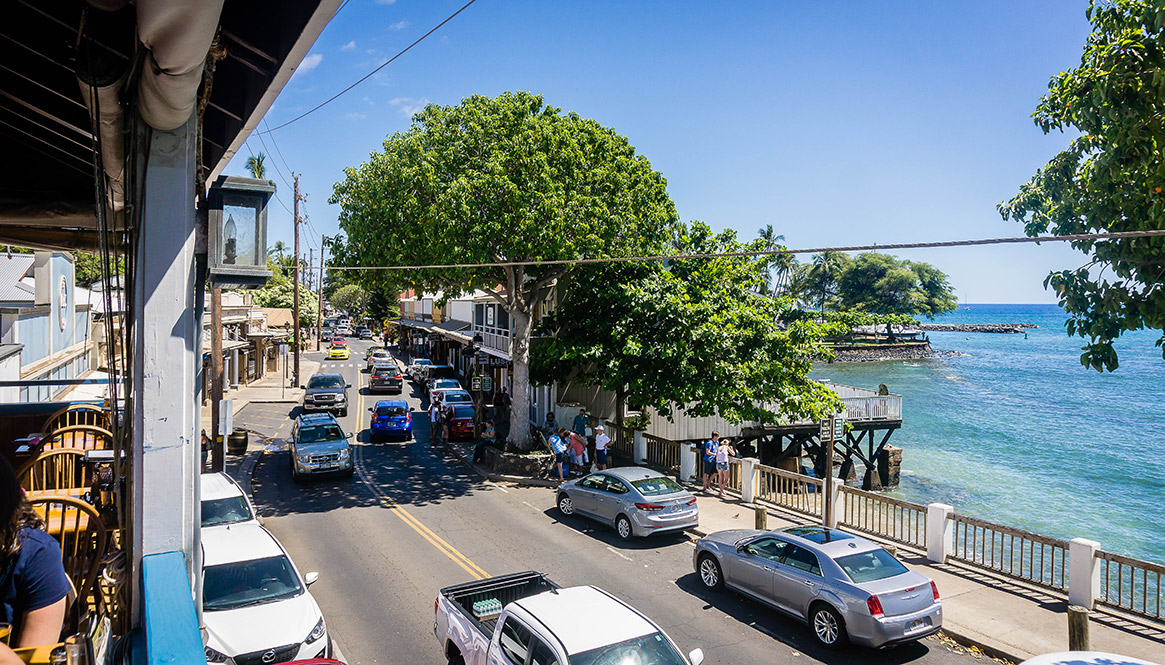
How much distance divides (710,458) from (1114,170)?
11714 mm

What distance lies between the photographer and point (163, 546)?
171 inches

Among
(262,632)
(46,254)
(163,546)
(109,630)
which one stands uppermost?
(46,254)

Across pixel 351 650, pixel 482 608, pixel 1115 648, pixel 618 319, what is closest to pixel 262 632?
pixel 351 650

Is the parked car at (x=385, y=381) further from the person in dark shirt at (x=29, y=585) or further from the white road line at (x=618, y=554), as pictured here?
the person in dark shirt at (x=29, y=585)

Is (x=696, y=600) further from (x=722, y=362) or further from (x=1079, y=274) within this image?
(x=722, y=362)

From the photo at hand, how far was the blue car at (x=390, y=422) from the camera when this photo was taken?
2619 centimetres

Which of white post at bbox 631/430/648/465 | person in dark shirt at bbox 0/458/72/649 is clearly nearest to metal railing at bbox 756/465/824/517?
white post at bbox 631/430/648/465

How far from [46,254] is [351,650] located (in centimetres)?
→ 1619

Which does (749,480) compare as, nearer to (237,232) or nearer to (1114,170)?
(1114,170)

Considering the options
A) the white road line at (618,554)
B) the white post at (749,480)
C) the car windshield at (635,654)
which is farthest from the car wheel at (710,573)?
the white post at (749,480)

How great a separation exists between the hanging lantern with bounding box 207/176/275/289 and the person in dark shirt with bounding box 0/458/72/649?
6.44 feet

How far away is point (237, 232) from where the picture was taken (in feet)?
16.6

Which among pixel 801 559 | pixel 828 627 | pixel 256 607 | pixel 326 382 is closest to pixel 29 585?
pixel 256 607

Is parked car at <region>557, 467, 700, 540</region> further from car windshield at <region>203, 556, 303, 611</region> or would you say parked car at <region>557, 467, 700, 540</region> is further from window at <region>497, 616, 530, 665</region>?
window at <region>497, 616, 530, 665</region>
